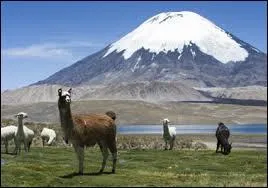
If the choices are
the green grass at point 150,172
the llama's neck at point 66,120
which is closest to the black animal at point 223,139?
the green grass at point 150,172

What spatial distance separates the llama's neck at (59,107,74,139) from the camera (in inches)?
1106

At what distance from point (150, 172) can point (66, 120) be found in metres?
6.59

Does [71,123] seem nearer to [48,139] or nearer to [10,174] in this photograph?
[10,174]

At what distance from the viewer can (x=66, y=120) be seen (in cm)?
2816

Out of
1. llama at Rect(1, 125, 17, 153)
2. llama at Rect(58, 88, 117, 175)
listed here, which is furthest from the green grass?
llama at Rect(1, 125, 17, 153)

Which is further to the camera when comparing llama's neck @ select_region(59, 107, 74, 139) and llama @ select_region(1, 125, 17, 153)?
llama @ select_region(1, 125, 17, 153)

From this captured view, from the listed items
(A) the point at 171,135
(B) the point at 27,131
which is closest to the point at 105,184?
(B) the point at 27,131

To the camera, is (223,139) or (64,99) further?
(223,139)

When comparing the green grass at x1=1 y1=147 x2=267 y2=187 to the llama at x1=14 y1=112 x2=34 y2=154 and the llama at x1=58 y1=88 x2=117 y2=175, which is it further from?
the llama at x1=14 y1=112 x2=34 y2=154

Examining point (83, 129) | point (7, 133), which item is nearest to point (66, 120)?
point (83, 129)

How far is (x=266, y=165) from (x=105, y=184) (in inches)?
674

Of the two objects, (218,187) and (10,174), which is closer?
(218,187)

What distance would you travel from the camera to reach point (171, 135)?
60.3 m

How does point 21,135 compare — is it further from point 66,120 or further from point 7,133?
point 66,120
